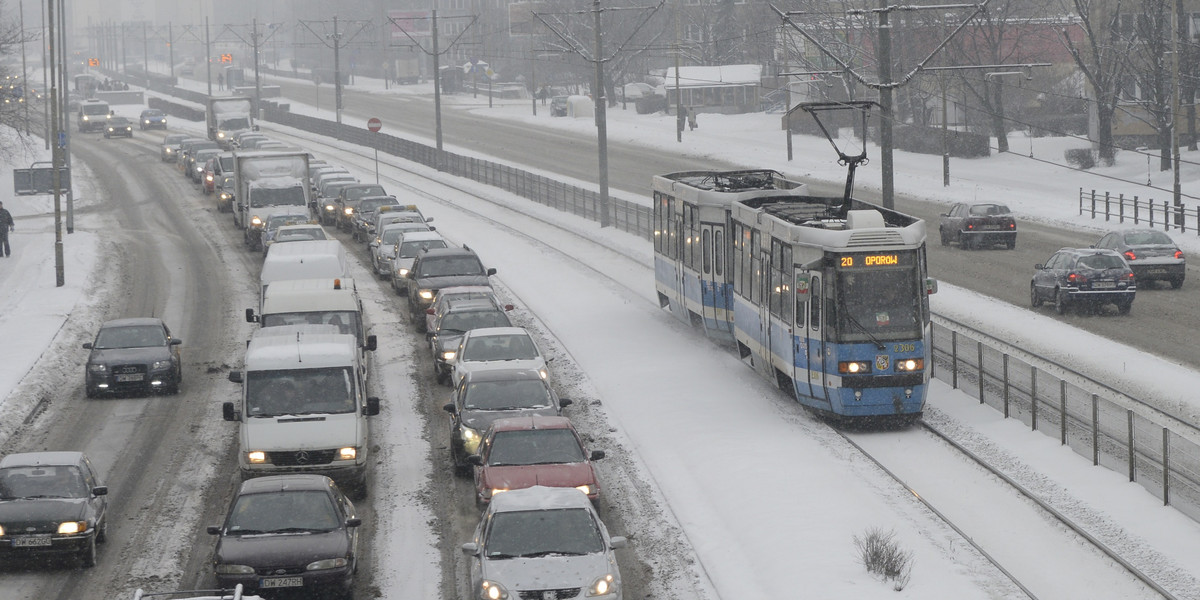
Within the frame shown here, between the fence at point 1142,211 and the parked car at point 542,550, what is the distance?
34716 millimetres

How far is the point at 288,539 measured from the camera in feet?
53.1

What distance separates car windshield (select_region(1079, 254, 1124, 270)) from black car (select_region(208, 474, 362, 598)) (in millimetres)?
21021

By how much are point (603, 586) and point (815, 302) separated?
8865 mm

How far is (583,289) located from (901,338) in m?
17.1

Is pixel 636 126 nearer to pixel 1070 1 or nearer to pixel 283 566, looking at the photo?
pixel 1070 1

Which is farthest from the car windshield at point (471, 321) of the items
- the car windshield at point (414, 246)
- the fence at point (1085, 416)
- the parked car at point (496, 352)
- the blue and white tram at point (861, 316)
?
the car windshield at point (414, 246)

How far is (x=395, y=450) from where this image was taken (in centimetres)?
2356

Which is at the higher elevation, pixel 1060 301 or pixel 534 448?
pixel 1060 301

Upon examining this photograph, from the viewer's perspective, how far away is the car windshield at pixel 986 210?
146 ft

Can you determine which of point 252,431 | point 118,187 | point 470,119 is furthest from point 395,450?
point 470,119

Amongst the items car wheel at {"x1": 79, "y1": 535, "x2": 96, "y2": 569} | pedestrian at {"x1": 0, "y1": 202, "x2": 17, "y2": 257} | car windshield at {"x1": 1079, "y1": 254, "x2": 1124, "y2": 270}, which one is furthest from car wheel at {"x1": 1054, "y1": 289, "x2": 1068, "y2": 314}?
pedestrian at {"x1": 0, "y1": 202, "x2": 17, "y2": 257}

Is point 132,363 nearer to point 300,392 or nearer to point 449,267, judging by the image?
point 300,392

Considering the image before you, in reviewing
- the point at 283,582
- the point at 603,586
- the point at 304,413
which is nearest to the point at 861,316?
the point at 304,413

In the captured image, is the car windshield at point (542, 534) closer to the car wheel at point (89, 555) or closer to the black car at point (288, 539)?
the black car at point (288, 539)
